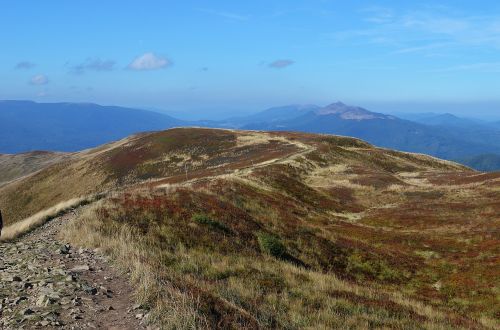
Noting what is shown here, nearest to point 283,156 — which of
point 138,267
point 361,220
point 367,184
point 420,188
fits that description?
point 367,184

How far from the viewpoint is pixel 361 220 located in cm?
4781

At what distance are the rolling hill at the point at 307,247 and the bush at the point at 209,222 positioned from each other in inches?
3.4

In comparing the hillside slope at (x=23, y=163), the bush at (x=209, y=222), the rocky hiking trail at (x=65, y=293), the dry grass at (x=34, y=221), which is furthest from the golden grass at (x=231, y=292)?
the hillside slope at (x=23, y=163)

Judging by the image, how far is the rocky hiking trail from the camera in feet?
31.7

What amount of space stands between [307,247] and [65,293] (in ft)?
64.6

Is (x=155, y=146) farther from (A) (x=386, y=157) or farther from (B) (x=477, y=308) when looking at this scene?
(B) (x=477, y=308)

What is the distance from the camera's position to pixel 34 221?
88.0 ft

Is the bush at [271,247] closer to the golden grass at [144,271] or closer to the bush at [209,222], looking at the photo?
the bush at [209,222]

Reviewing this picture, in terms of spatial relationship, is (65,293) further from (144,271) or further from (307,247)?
(307,247)

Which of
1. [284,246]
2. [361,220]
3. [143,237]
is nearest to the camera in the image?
[143,237]

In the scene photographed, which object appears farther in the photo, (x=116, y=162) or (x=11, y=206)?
(x=116, y=162)

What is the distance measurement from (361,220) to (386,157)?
59316 millimetres

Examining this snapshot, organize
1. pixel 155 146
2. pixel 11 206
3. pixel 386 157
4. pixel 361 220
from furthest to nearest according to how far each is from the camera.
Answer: pixel 155 146 → pixel 386 157 → pixel 11 206 → pixel 361 220

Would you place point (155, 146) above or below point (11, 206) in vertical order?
above
